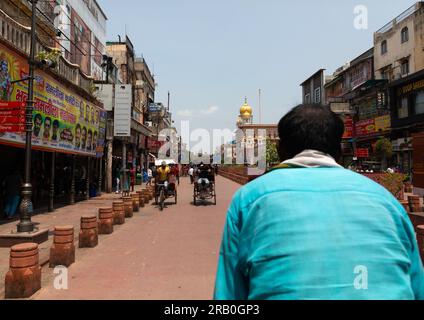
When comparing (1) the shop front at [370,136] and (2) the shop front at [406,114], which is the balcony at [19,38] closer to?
(1) the shop front at [370,136]

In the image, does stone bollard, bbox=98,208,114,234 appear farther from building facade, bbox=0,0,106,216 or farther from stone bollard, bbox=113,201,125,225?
building facade, bbox=0,0,106,216

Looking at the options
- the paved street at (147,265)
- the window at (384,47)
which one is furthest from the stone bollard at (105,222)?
the window at (384,47)

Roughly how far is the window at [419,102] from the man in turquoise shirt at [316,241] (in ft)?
100

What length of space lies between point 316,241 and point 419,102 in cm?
3148

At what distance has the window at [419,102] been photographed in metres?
27.8

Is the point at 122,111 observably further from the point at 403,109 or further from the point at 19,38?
the point at 403,109

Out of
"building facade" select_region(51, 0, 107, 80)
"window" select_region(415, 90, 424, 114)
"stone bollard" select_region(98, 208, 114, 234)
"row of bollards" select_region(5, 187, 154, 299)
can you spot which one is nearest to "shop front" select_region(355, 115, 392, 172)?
"window" select_region(415, 90, 424, 114)

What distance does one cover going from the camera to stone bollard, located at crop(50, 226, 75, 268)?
6.32 metres

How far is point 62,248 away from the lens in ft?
20.9

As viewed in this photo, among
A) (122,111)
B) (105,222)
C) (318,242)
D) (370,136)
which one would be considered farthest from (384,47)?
(318,242)

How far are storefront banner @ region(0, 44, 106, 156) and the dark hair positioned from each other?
9.13 m

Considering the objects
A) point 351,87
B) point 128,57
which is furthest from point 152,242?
point 351,87

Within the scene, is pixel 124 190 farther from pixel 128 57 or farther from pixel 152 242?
pixel 128 57

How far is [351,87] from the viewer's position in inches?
1635
